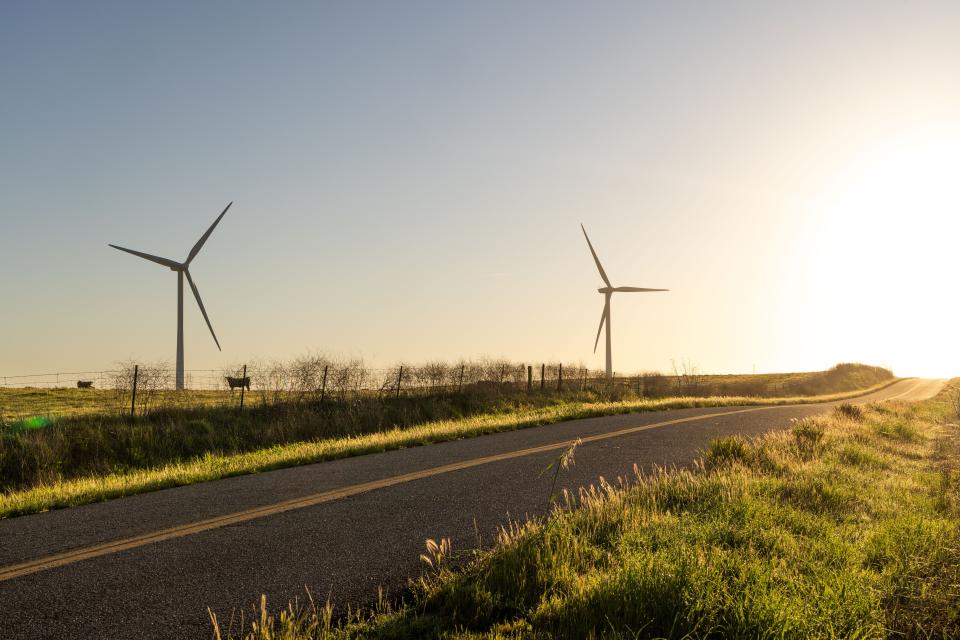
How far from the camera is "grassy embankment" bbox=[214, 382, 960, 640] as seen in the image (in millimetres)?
4816

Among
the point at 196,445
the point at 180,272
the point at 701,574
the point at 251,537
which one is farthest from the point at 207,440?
the point at 180,272

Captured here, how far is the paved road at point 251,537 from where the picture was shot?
18.0 ft

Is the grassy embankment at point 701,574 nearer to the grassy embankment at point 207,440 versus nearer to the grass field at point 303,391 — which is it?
the grassy embankment at point 207,440

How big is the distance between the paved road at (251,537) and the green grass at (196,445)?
2.94 ft

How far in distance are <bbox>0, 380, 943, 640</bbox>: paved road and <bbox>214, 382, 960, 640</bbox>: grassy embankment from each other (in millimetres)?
618

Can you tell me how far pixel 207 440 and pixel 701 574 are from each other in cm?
1750

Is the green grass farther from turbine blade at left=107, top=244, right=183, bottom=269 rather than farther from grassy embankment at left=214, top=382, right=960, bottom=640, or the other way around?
turbine blade at left=107, top=244, right=183, bottom=269

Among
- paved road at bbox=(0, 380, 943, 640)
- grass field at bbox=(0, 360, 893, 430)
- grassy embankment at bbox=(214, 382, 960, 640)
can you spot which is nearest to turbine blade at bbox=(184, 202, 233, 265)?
grass field at bbox=(0, 360, 893, 430)

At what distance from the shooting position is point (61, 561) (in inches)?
262

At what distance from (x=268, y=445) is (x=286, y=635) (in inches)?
620

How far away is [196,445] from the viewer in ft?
62.6

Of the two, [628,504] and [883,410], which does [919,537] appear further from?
[883,410]

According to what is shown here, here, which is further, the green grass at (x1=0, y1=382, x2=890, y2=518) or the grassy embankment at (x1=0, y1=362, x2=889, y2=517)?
the grassy embankment at (x1=0, y1=362, x2=889, y2=517)

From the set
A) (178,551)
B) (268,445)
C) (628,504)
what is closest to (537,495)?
(628,504)
